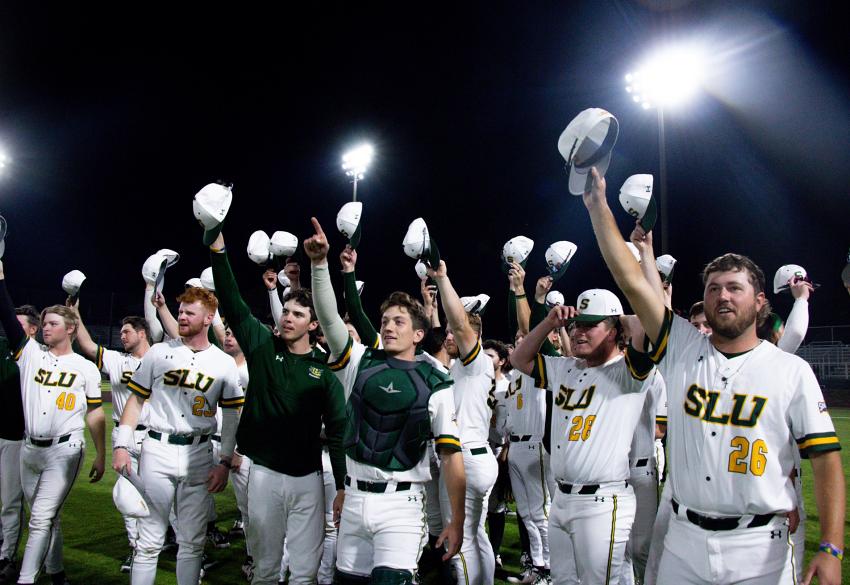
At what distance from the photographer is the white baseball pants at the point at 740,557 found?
2756mm

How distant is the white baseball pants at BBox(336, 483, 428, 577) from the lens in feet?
11.4

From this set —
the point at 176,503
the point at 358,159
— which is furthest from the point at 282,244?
the point at 358,159

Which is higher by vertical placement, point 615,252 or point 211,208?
point 211,208

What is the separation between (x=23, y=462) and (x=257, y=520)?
286 cm

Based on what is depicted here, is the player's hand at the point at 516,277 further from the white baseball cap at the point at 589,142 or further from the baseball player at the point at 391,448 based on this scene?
the white baseball cap at the point at 589,142

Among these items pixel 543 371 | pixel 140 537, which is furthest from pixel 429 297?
pixel 140 537

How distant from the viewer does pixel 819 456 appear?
2.74 metres

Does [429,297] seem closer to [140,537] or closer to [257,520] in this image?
[257,520]

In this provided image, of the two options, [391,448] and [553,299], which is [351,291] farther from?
[553,299]

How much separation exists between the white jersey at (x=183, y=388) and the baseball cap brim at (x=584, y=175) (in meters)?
3.21

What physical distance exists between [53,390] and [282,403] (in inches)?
107

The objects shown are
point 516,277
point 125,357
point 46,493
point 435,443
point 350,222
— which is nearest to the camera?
point 435,443

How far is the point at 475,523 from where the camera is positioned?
5016 millimetres

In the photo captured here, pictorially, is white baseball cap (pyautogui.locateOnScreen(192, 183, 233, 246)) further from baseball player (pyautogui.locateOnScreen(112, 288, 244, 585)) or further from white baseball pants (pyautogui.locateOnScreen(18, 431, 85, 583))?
white baseball pants (pyautogui.locateOnScreen(18, 431, 85, 583))
